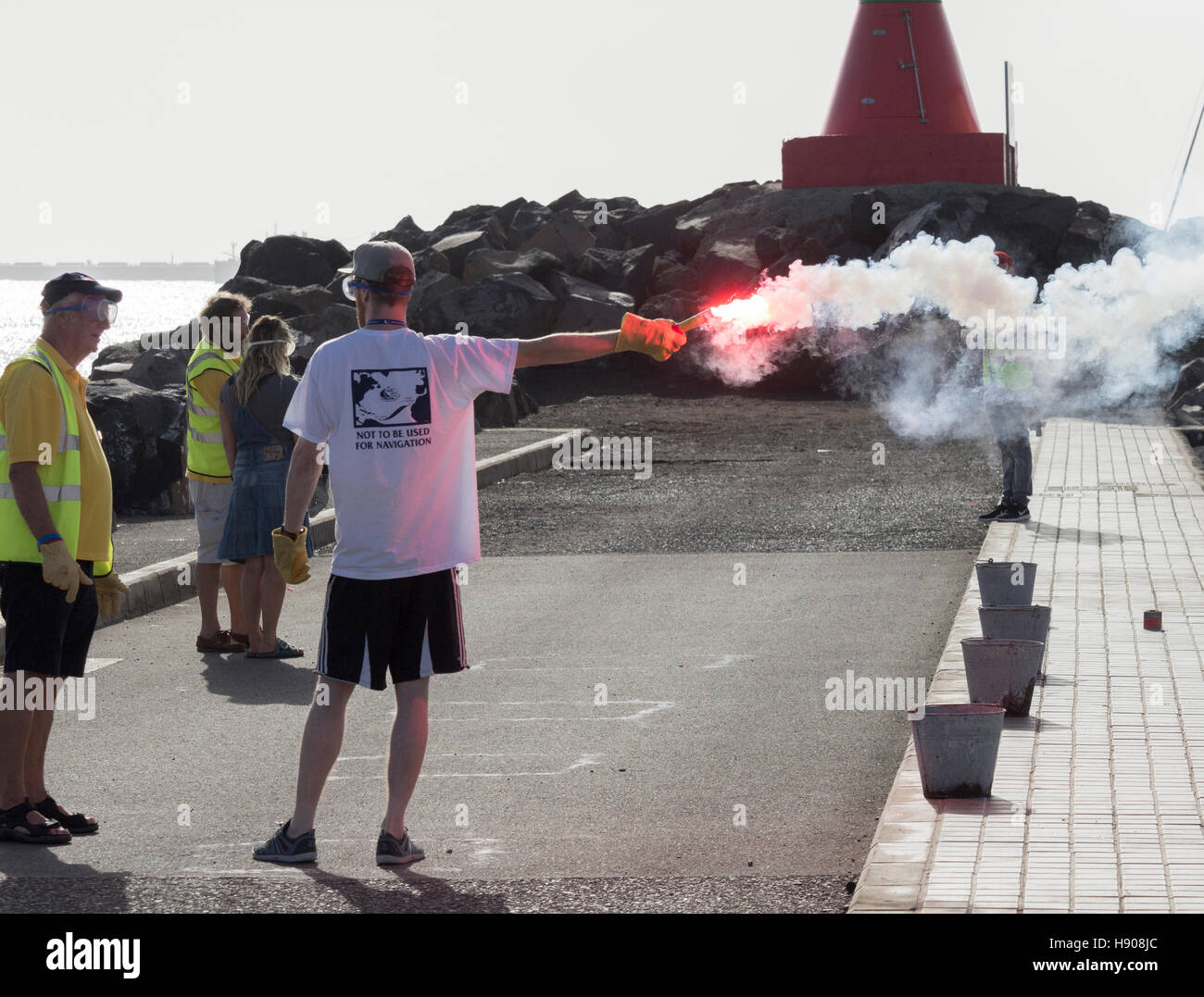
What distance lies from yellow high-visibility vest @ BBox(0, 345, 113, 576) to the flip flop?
340 centimetres

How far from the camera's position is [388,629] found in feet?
18.2

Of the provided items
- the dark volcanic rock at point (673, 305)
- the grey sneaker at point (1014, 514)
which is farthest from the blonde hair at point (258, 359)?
the dark volcanic rock at point (673, 305)

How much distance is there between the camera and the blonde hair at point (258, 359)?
927 centimetres

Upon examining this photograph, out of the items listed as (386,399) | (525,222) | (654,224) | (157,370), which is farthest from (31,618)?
(525,222)

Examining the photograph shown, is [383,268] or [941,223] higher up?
[941,223]

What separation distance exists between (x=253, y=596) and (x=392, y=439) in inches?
165

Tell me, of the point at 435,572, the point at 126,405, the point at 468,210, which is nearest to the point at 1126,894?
the point at 435,572

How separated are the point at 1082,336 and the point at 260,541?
928cm

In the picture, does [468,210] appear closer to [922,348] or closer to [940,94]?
[940,94]

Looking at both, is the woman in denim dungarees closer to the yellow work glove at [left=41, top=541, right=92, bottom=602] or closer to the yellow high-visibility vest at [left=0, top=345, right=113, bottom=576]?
the yellow high-visibility vest at [left=0, top=345, right=113, bottom=576]

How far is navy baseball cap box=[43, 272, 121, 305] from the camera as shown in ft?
20.0

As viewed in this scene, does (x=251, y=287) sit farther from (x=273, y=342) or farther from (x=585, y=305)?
(x=273, y=342)

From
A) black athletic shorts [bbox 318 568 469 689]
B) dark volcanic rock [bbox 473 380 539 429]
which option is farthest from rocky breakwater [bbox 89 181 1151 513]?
black athletic shorts [bbox 318 568 469 689]

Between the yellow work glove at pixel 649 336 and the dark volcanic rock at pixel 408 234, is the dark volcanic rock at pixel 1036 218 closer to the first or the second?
the dark volcanic rock at pixel 408 234
